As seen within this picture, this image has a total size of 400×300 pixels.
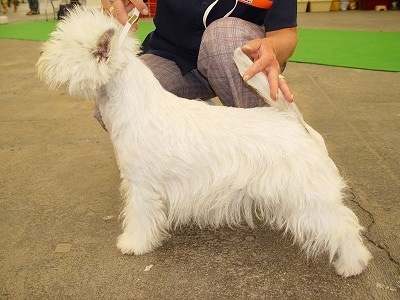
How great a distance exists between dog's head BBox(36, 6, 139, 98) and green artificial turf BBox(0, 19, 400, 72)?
266 centimetres

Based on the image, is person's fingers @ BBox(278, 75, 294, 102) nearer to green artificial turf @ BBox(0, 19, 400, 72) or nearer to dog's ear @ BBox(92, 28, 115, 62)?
dog's ear @ BBox(92, 28, 115, 62)

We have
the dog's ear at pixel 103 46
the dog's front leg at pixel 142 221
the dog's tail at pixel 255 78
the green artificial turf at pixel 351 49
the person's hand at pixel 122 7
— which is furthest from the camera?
the green artificial turf at pixel 351 49

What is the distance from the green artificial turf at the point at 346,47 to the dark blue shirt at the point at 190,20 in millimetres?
1925

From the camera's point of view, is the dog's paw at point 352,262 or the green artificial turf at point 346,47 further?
the green artificial turf at point 346,47

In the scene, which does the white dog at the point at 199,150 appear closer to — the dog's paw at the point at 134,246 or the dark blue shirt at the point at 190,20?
the dog's paw at the point at 134,246

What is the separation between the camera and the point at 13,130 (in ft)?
9.12

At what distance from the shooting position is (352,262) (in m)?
1.33

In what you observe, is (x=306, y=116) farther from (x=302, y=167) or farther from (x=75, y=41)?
(x=75, y=41)

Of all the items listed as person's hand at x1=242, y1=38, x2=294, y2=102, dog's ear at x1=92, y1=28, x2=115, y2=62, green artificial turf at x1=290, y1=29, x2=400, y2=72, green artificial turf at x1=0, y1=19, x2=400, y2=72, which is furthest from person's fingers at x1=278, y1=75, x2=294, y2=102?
green artificial turf at x1=290, y1=29, x2=400, y2=72

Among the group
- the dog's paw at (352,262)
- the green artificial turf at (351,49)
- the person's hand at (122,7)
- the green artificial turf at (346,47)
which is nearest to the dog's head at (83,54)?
the person's hand at (122,7)

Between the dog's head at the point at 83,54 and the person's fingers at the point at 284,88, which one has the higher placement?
the dog's head at the point at 83,54

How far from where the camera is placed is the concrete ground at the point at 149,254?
1354mm

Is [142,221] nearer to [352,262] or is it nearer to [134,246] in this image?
[134,246]

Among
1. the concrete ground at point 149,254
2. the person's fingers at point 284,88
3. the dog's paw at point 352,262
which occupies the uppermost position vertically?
the person's fingers at point 284,88
